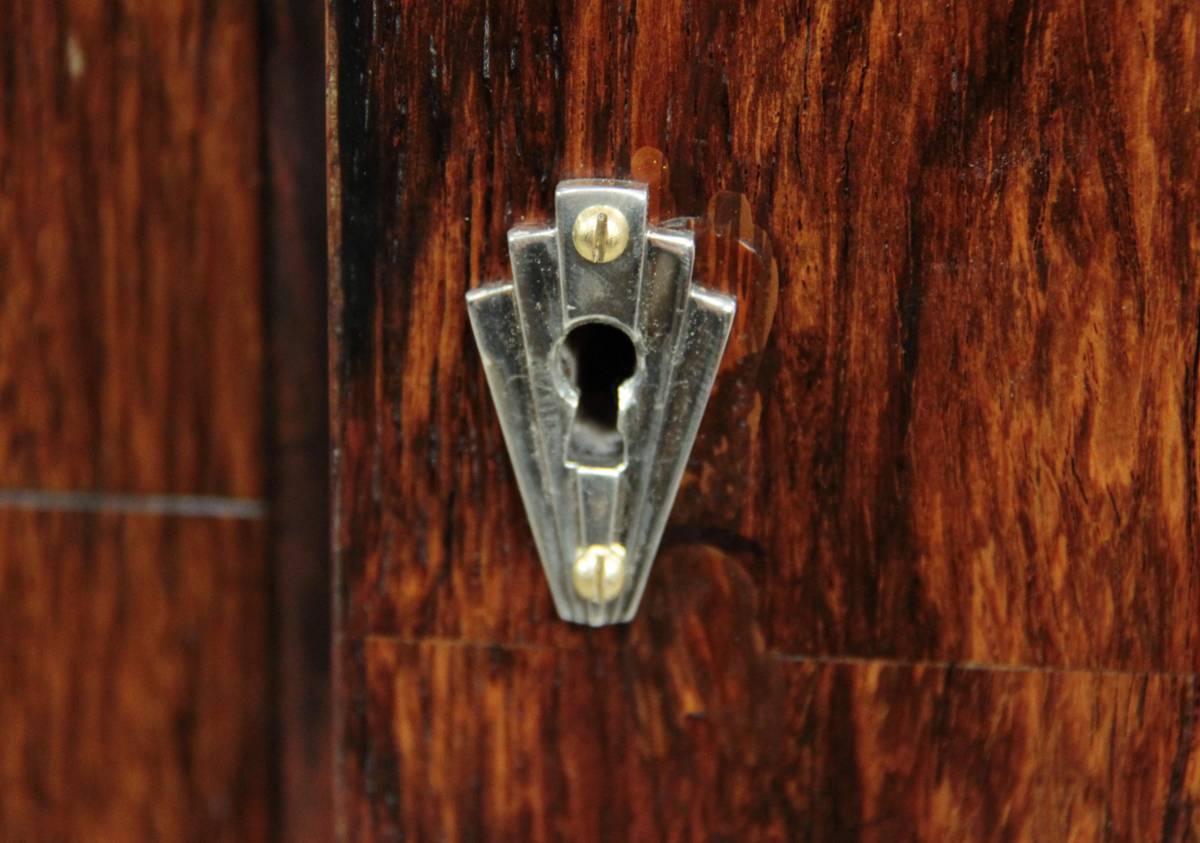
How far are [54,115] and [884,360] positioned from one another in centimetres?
35

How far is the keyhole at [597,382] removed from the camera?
1.07 ft

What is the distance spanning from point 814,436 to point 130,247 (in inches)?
11.9

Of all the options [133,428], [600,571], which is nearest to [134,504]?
[133,428]

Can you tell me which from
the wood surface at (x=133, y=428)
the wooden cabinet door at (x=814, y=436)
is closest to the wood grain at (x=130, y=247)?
the wood surface at (x=133, y=428)

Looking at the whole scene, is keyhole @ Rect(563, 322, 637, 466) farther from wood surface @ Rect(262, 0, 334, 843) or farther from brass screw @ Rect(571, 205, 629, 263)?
wood surface @ Rect(262, 0, 334, 843)

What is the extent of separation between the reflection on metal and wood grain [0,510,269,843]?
0.20 meters

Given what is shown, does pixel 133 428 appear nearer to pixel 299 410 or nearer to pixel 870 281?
pixel 299 410

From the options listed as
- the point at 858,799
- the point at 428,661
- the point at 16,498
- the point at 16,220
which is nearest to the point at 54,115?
the point at 16,220

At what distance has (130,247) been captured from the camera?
0.47 m

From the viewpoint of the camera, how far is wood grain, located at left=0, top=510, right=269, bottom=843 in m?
0.49

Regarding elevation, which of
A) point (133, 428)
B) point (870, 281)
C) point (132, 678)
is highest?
point (870, 281)

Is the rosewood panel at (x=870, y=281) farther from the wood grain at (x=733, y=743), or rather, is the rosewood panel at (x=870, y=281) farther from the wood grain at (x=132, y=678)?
the wood grain at (x=132, y=678)

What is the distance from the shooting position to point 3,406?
19.3 inches

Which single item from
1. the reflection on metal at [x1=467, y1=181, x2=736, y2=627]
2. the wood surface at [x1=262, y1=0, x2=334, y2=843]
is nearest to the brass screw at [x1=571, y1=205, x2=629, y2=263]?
the reflection on metal at [x1=467, y1=181, x2=736, y2=627]
